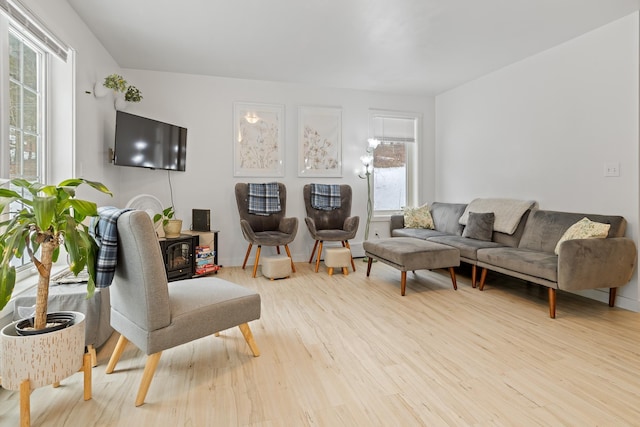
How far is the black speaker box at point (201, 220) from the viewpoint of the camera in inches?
161

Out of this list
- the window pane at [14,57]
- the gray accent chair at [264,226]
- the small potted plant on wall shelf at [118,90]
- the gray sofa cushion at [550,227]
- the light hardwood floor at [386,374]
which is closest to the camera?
the light hardwood floor at [386,374]

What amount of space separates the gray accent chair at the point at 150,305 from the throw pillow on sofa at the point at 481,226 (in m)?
3.00

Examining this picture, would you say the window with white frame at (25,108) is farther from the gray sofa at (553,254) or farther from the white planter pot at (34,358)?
the gray sofa at (553,254)

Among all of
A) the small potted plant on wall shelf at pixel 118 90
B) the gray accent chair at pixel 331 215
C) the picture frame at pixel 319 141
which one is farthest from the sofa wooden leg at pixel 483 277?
the small potted plant on wall shelf at pixel 118 90

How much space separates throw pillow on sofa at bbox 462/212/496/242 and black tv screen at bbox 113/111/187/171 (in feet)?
11.5

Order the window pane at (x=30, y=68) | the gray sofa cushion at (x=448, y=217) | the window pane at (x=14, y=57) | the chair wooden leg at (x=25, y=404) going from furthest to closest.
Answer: the gray sofa cushion at (x=448, y=217)
the window pane at (x=30, y=68)
the window pane at (x=14, y=57)
the chair wooden leg at (x=25, y=404)

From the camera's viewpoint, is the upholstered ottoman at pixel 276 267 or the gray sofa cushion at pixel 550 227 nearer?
the gray sofa cushion at pixel 550 227

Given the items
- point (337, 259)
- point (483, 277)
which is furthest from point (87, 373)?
point (483, 277)

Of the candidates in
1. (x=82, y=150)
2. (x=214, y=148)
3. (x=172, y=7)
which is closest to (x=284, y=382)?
(x=82, y=150)

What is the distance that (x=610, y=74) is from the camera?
3.09 m

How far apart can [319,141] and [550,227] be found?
2959 mm

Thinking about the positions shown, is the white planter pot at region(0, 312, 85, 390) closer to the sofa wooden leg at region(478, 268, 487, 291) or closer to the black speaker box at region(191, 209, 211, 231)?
the black speaker box at region(191, 209, 211, 231)

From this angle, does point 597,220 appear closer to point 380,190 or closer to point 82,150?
point 380,190

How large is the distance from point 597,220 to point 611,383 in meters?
1.73
